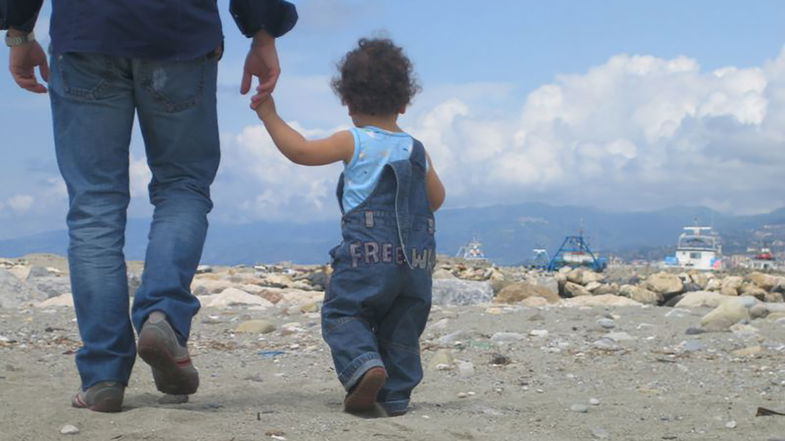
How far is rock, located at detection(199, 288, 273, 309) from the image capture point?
915 cm

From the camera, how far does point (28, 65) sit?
350cm

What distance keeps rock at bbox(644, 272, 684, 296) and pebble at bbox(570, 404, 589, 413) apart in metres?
10.4

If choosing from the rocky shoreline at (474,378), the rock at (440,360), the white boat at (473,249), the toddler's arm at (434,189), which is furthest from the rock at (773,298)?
the white boat at (473,249)

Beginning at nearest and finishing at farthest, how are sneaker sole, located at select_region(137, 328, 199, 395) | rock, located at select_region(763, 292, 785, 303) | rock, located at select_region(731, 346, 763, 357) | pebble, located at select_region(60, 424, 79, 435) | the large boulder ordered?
pebble, located at select_region(60, 424, 79, 435) → sneaker sole, located at select_region(137, 328, 199, 395) → rock, located at select_region(731, 346, 763, 357) → the large boulder → rock, located at select_region(763, 292, 785, 303)

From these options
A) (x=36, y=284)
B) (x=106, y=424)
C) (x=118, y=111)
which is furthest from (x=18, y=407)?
(x=36, y=284)

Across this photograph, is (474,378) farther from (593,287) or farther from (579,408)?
(593,287)

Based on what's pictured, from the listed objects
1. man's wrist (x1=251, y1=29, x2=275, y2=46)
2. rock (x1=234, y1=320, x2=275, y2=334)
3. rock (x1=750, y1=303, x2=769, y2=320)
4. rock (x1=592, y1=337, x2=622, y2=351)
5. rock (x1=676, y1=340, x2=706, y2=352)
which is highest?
man's wrist (x1=251, y1=29, x2=275, y2=46)

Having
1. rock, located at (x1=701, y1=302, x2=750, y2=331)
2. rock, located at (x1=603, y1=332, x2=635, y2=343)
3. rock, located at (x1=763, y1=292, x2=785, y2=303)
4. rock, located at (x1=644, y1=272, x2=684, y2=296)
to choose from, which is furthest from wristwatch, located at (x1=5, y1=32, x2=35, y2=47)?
rock, located at (x1=763, y1=292, x2=785, y2=303)

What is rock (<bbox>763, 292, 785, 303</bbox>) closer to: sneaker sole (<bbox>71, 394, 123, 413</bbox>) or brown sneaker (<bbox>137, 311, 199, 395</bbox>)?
brown sneaker (<bbox>137, 311, 199, 395</bbox>)

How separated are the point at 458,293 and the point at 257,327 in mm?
4049

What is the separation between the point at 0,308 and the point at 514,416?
253 inches

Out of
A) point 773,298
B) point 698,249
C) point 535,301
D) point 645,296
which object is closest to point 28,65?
point 535,301

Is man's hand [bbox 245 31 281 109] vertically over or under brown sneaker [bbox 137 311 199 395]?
over

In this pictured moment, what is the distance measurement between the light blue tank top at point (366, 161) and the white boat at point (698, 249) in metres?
59.1
